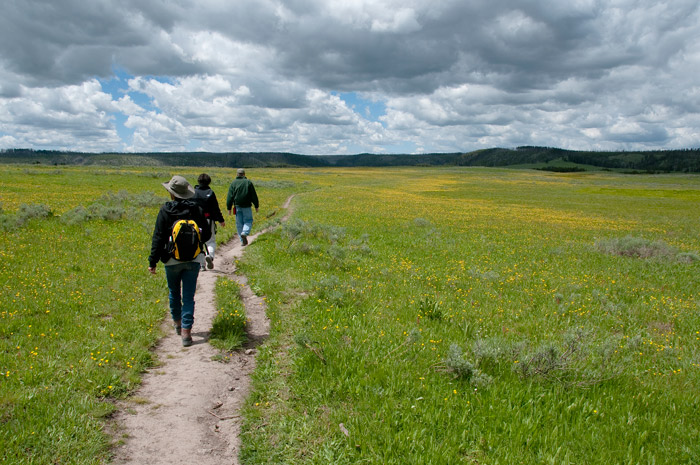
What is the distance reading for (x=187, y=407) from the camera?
4961 millimetres

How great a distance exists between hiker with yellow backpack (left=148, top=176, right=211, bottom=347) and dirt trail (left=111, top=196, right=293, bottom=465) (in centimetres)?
58

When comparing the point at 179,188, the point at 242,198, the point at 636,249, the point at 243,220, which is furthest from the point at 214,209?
the point at 636,249

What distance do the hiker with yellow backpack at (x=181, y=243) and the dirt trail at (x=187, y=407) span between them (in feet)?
1.89

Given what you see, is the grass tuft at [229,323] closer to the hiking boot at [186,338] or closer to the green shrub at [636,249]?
the hiking boot at [186,338]

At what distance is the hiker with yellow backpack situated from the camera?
633 cm

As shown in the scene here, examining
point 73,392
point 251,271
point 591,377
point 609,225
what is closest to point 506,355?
point 591,377

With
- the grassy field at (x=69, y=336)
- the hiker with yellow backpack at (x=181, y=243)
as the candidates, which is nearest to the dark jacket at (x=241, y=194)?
the grassy field at (x=69, y=336)

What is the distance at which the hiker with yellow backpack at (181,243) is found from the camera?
633 centimetres

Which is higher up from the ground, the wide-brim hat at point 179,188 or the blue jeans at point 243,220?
the wide-brim hat at point 179,188

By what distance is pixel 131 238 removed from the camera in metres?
14.9

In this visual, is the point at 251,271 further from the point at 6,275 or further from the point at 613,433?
the point at 613,433

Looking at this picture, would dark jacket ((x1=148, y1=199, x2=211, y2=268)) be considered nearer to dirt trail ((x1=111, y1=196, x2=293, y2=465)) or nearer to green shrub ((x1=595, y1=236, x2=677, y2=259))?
dirt trail ((x1=111, y1=196, x2=293, y2=465))

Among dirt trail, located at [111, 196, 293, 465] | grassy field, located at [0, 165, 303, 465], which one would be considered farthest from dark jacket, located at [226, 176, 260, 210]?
dirt trail, located at [111, 196, 293, 465]

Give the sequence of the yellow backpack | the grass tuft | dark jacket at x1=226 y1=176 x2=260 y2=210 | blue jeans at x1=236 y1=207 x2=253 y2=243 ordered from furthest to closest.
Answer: blue jeans at x1=236 y1=207 x2=253 y2=243
dark jacket at x1=226 y1=176 x2=260 y2=210
the grass tuft
the yellow backpack
